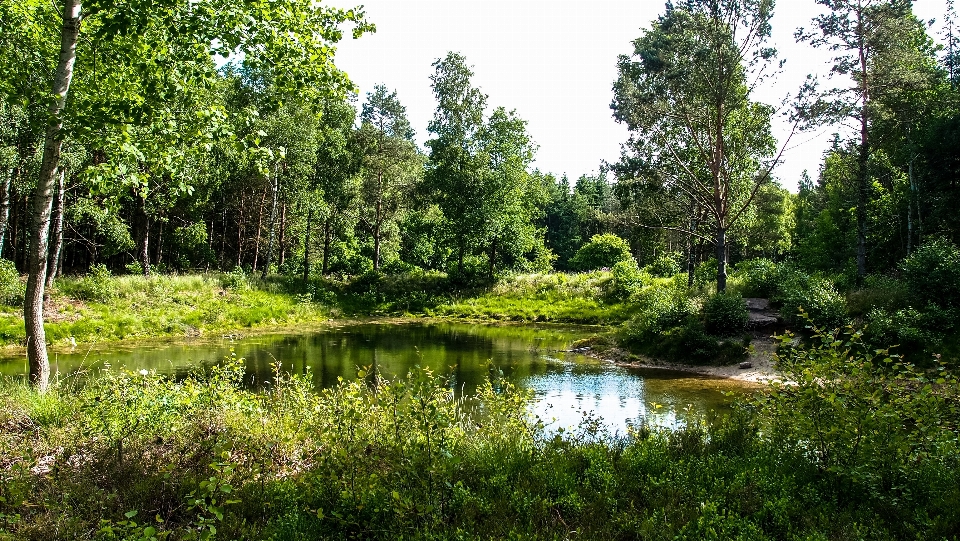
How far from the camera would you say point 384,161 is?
3891 centimetres

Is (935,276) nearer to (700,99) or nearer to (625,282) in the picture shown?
(700,99)

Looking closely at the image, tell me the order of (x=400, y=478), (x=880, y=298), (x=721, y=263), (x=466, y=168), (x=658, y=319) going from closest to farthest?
(x=400, y=478) < (x=880, y=298) < (x=658, y=319) < (x=721, y=263) < (x=466, y=168)

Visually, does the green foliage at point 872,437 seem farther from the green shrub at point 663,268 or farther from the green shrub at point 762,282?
the green shrub at point 663,268

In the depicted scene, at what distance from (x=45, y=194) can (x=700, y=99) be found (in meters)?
22.3

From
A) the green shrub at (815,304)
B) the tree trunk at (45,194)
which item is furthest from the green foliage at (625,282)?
the tree trunk at (45,194)

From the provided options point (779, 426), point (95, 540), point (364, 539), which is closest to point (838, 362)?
point (779, 426)

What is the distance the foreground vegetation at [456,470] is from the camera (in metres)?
4.84

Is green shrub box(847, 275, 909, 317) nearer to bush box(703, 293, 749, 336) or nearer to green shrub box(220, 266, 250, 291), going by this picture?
bush box(703, 293, 749, 336)

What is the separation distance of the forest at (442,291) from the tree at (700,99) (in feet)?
0.39

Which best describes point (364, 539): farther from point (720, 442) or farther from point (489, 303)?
point (489, 303)

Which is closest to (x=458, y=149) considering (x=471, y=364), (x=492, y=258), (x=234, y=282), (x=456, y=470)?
(x=492, y=258)

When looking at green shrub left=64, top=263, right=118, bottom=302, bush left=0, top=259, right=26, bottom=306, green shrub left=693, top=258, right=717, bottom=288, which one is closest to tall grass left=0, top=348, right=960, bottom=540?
bush left=0, top=259, right=26, bottom=306

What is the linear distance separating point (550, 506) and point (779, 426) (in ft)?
11.6

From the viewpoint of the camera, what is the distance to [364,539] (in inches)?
197
